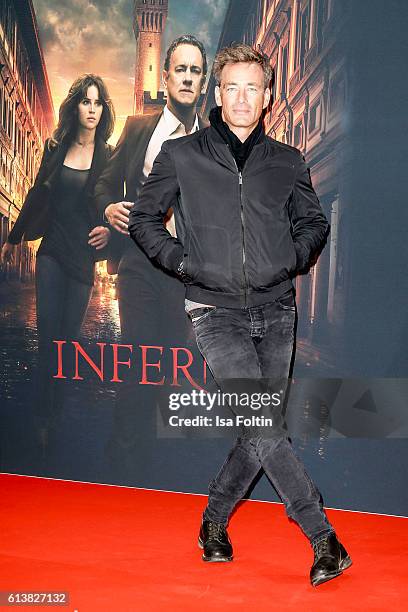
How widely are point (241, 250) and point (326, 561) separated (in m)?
1.05

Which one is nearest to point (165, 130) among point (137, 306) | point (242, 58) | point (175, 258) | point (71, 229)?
point (71, 229)

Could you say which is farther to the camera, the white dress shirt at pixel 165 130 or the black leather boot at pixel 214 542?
the white dress shirt at pixel 165 130

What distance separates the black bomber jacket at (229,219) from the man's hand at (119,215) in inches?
36.3

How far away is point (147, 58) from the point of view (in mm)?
3779

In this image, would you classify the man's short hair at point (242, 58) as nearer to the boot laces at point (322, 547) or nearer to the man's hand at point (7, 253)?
the boot laces at point (322, 547)

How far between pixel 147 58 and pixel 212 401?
166 cm

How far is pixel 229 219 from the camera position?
274 cm

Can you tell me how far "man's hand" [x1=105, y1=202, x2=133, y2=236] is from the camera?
3863 millimetres

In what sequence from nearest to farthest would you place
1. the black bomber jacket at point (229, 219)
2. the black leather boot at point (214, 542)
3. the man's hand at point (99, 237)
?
1. the black bomber jacket at point (229, 219)
2. the black leather boot at point (214, 542)
3. the man's hand at point (99, 237)

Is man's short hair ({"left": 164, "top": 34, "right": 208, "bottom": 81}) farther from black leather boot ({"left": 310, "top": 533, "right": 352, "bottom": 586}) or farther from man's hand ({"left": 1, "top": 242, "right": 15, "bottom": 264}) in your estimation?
black leather boot ({"left": 310, "top": 533, "right": 352, "bottom": 586})

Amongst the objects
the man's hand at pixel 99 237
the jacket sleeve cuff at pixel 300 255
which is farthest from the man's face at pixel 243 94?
the man's hand at pixel 99 237

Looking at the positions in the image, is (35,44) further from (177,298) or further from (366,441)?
(366,441)

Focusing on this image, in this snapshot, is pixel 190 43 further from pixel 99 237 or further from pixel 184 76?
pixel 99 237

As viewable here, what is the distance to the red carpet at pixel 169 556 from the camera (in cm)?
247
